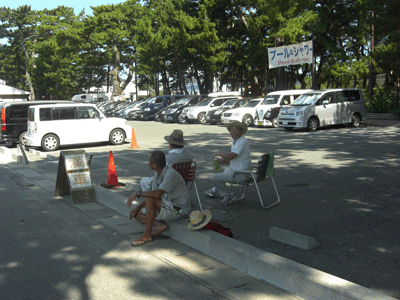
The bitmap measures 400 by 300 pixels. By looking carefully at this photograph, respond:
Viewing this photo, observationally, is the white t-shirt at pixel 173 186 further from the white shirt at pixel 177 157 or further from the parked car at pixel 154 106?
the parked car at pixel 154 106

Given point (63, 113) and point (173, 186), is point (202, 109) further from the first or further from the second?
point (173, 186)

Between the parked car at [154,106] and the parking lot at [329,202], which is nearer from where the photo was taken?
the parking lot at [329,202]

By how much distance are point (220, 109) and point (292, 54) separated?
18.9 ft

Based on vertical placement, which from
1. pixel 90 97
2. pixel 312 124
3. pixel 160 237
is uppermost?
pixel 90 97

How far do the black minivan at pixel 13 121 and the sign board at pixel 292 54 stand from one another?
16.1m

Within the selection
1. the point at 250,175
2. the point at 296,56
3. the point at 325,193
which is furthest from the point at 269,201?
the point at 296,56

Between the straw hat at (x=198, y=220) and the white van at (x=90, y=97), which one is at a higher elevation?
the white van at (x=90, y=97)

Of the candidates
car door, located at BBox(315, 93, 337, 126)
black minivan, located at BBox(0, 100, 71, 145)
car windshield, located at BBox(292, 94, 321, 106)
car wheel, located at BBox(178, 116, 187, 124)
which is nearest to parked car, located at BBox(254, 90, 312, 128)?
car windshield, located at BBox(292, 94, 321, 106)

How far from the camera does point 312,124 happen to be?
746 inches

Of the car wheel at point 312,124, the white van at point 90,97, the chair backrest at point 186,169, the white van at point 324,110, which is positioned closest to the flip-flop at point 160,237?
the chair backrest at point 186,169

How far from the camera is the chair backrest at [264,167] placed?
627 centimetres

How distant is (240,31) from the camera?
1580 inches

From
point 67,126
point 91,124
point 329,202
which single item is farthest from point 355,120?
point 329,202

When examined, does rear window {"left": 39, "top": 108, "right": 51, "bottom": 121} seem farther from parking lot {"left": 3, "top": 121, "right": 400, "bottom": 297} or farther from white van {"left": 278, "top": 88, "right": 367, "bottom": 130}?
white van {"left": 278, "top": 88, "right": 367, "bottom": 130}
